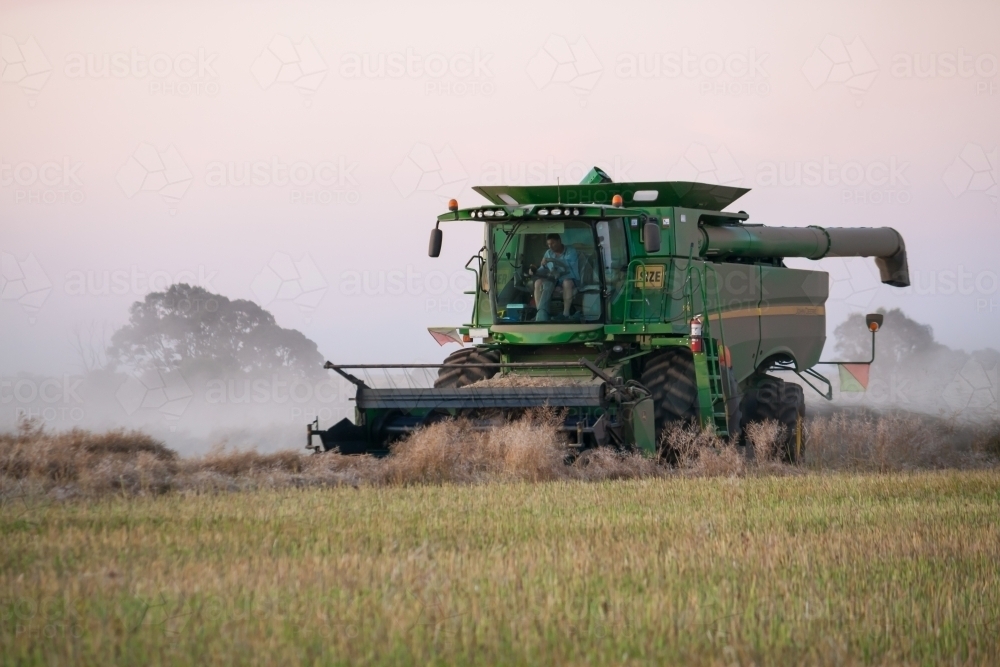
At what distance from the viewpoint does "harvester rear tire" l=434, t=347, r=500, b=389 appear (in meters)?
15.3

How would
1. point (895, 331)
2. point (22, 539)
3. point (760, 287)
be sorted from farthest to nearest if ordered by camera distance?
point (895, 331) → point (760, 287) → point (22, 539)

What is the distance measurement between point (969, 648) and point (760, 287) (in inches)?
435

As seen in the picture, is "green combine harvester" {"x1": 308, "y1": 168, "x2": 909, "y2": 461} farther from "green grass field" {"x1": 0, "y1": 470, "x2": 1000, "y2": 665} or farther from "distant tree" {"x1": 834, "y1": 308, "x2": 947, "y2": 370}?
"distant tree" {"x1": 834, "y1": 308, "x2": 947, "y2": 370}

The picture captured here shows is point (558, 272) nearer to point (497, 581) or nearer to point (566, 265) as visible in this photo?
point (566, 265)

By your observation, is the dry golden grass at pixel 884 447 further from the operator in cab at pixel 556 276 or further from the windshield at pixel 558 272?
the operator in cab at pixel 556 276

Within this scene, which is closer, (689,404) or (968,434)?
(689,404)

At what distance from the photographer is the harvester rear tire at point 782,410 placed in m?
16.4

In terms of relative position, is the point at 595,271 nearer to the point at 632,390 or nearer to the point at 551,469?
the point at 632,390

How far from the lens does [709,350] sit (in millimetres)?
14641

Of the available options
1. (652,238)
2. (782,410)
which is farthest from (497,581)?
(782,410)

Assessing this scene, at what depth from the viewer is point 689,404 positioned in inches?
571

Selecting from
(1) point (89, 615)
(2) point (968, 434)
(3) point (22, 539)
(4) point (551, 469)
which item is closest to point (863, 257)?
(2) point (968, 434)

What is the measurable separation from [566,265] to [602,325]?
2.46 feet

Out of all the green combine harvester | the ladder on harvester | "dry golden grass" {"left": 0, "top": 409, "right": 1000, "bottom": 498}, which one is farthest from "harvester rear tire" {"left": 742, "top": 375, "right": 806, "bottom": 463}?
the ladder on harvester
